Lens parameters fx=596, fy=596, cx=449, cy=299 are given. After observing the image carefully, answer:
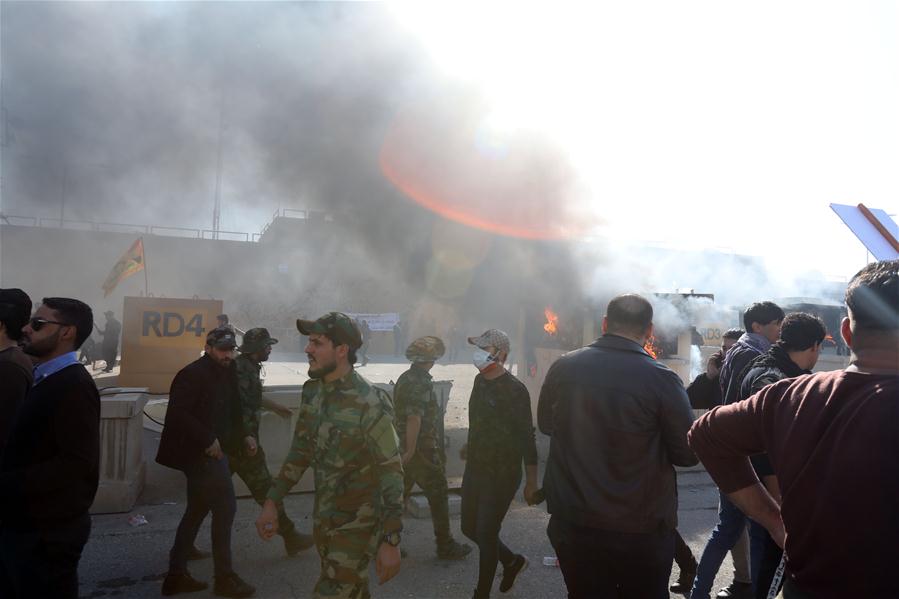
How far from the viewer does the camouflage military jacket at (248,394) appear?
392 centimetres

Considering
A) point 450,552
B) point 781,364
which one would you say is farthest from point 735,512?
point 450,552

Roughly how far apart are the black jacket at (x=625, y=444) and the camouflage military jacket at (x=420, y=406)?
5.88ft

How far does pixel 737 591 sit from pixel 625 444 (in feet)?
6.37

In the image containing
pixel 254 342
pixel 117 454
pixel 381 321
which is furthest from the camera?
pixel 381 321

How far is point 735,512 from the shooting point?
3.09m

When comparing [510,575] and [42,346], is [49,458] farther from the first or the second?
[510,575]

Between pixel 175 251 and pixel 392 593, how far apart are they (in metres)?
25.4

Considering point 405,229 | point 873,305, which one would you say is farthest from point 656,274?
point 873,305

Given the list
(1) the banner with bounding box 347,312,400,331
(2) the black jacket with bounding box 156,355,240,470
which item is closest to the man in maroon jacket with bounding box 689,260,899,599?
(2) the black jacket with bounding box 156,355,240,470

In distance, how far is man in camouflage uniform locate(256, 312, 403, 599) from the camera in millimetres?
2301

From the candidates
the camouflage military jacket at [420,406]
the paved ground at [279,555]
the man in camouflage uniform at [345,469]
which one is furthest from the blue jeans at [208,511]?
the camouflage military jacket at [420,406]

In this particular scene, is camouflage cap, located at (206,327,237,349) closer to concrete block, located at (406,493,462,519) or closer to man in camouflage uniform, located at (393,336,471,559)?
man in camouflage uniform, located at (393,336,471,559)

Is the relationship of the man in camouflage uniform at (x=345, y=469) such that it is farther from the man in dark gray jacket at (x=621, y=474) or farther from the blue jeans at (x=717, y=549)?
the blue jeans at (x=717, y=549)

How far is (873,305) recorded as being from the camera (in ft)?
4.33
